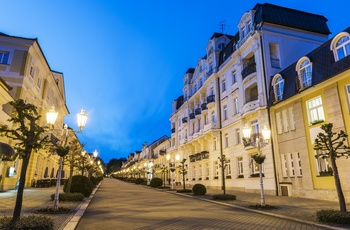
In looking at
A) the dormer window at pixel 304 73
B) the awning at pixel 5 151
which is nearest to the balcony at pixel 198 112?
the dormer window at pixel 304 73

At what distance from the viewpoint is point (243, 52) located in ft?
84.3

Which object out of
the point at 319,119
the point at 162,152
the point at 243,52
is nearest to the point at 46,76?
the point at 243,52

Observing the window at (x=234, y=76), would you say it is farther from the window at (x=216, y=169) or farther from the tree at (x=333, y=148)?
the tree at (x=333, y=148)

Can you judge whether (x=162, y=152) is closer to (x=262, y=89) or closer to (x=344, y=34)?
(x=262, y=89)

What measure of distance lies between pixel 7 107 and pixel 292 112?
24.2m

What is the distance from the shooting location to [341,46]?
50.6 feet

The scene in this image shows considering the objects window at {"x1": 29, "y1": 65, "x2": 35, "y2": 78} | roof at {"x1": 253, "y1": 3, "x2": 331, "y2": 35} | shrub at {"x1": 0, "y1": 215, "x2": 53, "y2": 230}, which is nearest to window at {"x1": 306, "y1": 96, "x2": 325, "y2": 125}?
roof at {"x1": 253, "y1": 3, "x2": 331, "y2": 35}

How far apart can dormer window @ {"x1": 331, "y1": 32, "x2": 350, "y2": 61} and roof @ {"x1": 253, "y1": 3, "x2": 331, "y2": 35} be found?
848cm

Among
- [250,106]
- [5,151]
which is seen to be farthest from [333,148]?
[5,151]

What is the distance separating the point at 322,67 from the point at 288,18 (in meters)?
10.2

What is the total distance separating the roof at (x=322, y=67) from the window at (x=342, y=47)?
0.37m

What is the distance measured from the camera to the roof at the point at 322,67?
586 inches

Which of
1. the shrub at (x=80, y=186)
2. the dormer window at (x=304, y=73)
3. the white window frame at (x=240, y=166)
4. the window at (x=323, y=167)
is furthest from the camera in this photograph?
the white window frame at (x=240, y=166)

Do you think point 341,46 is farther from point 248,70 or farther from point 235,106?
point 235,106
